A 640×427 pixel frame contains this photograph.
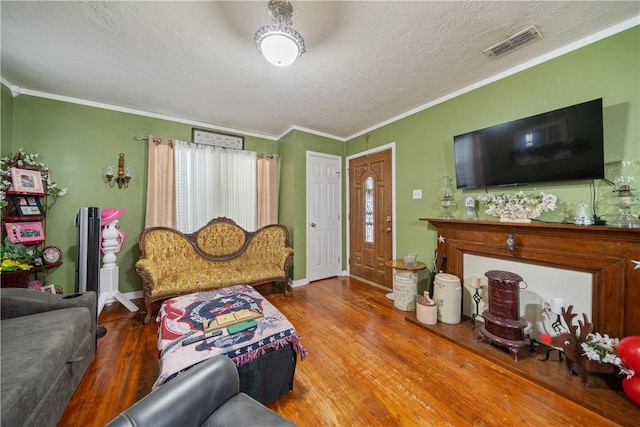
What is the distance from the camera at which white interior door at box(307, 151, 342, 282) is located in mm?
3797

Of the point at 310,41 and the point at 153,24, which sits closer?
the point at 153,24

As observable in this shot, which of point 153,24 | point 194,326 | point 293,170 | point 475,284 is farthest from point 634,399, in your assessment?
point 153,24

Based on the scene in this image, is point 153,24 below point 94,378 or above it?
above

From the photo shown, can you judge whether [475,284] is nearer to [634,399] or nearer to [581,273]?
[581,273]

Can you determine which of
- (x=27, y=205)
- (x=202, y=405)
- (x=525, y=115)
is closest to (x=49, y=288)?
(x=27, y=205)

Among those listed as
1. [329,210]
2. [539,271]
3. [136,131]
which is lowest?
[539,271]

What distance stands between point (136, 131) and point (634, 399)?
520 centimetres

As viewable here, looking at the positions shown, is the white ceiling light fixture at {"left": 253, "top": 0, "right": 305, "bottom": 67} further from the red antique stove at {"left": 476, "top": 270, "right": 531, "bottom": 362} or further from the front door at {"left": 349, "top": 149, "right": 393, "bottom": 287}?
the red antique stove at {"left": 476, "top": 270, "right": 531, "bottom": 362}

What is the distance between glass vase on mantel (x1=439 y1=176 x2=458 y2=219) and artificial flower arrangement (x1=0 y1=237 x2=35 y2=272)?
4.31 meters

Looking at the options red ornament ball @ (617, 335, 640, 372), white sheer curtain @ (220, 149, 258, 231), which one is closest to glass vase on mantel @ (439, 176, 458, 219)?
red ornament ball @ (617, 335, 640, 372)

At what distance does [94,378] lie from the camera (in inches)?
63.4

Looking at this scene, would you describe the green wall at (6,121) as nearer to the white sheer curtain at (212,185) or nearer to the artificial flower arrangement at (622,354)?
the white sheer curtain at (212,185)

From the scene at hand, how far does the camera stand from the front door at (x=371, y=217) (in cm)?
344

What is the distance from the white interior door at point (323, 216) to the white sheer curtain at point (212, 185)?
98 centimetres
